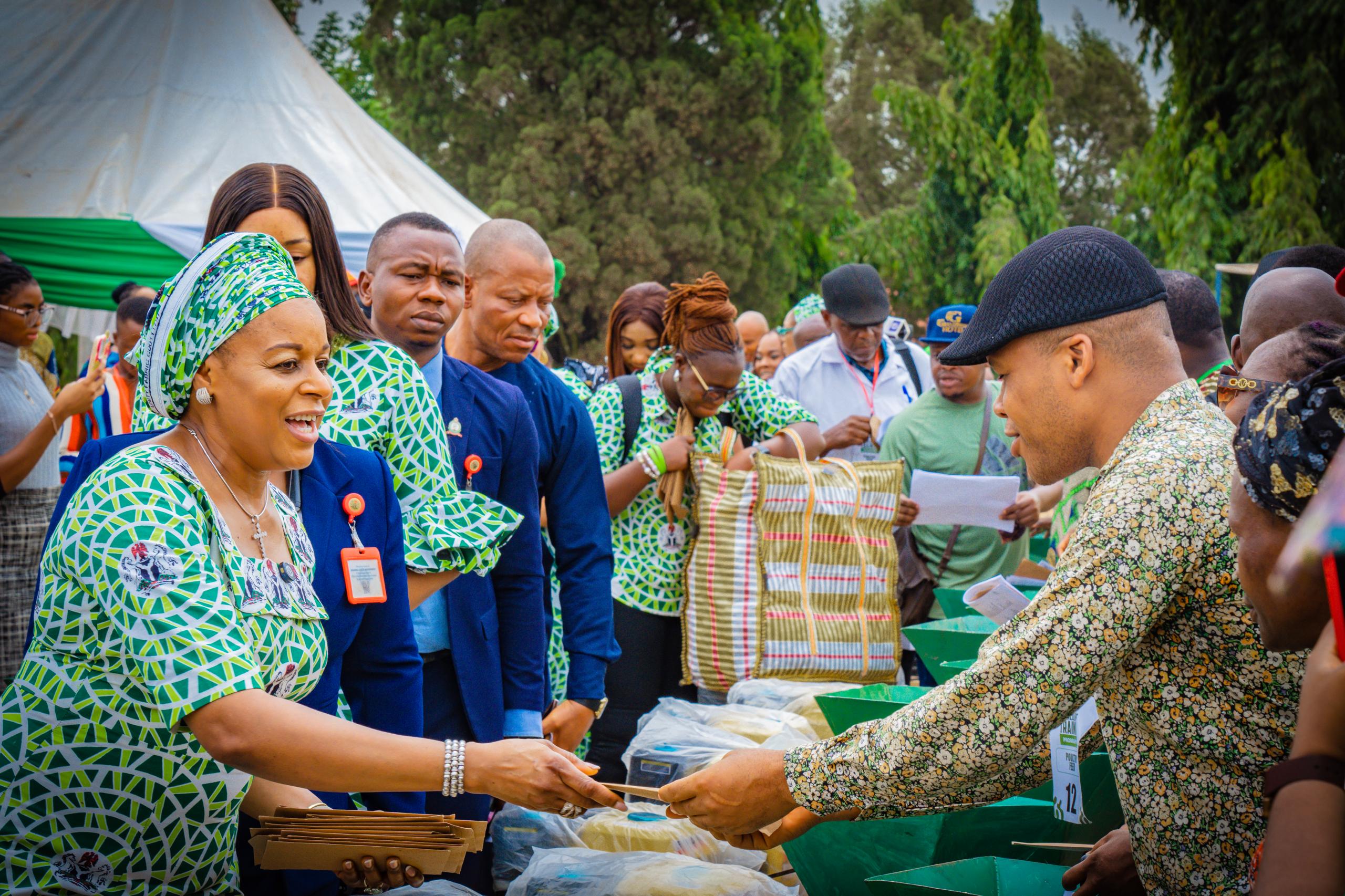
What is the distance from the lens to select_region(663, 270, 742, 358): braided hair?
4.91 meters

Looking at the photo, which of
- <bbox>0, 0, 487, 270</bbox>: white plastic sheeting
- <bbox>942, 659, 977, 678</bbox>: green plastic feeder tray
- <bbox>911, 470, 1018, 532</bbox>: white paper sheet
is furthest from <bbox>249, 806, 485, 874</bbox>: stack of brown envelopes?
<bbox>0, 0, 487, 270</bbox>: white plastic sheeting

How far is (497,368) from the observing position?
3.93 metres

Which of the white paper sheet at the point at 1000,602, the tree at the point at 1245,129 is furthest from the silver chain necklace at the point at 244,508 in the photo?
the tree at the point at 1245,129

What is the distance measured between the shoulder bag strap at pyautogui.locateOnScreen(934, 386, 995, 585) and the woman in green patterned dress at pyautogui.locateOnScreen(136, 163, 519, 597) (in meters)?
3.30

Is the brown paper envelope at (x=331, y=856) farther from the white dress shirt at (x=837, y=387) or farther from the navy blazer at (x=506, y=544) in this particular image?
the white dress shirt at (x=837, y=387)

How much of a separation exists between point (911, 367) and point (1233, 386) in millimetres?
4559

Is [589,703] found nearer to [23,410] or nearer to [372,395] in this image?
[372,395]

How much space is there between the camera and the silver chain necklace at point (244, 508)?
212 cm

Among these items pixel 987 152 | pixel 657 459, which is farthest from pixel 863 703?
pixel 987 152

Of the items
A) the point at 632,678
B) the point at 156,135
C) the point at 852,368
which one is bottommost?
the point at 632,678

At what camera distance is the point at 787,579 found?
4.91 metres

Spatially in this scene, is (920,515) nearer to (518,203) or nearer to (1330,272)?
(1330,272)

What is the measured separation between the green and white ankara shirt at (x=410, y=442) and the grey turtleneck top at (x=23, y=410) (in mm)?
3767

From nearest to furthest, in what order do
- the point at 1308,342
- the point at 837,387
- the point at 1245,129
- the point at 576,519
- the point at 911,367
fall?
the point at 1308,342, the point at 576,519, the point at 837,387, the point at 911,367, the point at 1245,129
